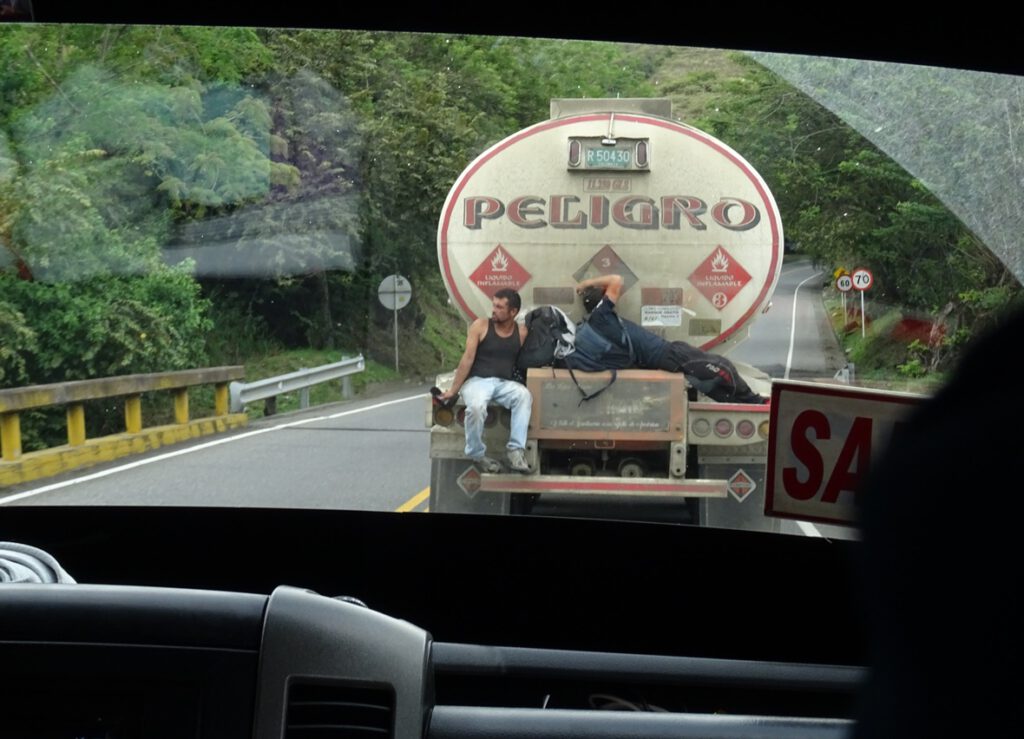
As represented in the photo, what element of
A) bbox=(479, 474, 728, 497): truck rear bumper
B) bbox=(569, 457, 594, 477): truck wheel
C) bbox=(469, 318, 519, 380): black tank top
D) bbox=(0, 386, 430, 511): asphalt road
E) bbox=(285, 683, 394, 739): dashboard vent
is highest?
bbox=(469, 318, 519, 380): black tank top

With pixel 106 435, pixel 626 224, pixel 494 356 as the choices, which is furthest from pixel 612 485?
pixel 106 435

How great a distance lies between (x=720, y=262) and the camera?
648cm

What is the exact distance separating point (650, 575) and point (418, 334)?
67.9 inches

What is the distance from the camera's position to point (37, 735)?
216 cm

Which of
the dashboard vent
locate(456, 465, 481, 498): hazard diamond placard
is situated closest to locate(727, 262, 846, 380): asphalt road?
locate(456, 465, 481, 498): hazard diamond placard

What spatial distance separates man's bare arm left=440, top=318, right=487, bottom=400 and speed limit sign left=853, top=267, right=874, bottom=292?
1.95 m

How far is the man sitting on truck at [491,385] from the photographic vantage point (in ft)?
20.8

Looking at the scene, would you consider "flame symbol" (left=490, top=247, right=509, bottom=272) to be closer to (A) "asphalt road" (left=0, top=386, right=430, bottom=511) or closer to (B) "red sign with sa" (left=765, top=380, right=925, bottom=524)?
(A) "asphalt road" (left=0, top=386, right=430, bottom=511)

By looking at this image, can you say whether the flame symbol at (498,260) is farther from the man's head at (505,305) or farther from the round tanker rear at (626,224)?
the man's head at (505,305)

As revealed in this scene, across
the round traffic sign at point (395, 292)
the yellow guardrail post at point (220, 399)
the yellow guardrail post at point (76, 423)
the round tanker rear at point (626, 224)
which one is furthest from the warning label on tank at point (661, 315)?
the yellow guardrail post at point (76, 423)

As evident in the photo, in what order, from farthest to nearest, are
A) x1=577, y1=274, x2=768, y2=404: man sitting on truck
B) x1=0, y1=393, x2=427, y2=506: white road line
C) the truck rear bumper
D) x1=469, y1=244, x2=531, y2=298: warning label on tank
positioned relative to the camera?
x1=469, y1=244, x2=531, y2=298: warning label on tank < x1=577, y1=274, x2=768, y2=404: man sitting on truck < the truck rear bumper < x1=0, y1=393, x2=427, y2=506: white road line

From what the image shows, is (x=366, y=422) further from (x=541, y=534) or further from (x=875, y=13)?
(x=875, y=13)

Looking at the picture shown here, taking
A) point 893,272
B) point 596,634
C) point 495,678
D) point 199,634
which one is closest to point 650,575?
point 596,634

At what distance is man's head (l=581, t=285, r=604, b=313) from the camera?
6477 mm
